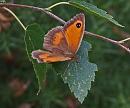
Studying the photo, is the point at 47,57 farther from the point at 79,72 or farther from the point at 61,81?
the point at 61,81

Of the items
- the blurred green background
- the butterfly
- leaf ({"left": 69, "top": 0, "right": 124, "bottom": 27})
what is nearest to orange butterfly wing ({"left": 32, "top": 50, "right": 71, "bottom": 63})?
the butterfly

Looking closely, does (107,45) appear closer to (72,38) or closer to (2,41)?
(2,41)

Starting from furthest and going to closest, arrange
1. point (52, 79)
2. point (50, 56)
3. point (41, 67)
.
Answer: point (52, 79)
point (41, 67)
point (50, 56)

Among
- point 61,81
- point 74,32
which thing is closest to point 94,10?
point 74,32

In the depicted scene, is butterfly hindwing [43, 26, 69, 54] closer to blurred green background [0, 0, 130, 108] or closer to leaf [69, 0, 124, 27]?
leaf [69, 0, 124, 27]

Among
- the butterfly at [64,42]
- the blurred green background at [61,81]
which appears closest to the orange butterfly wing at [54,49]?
the butterfly at [64,42]

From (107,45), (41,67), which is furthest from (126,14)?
(41,67)
